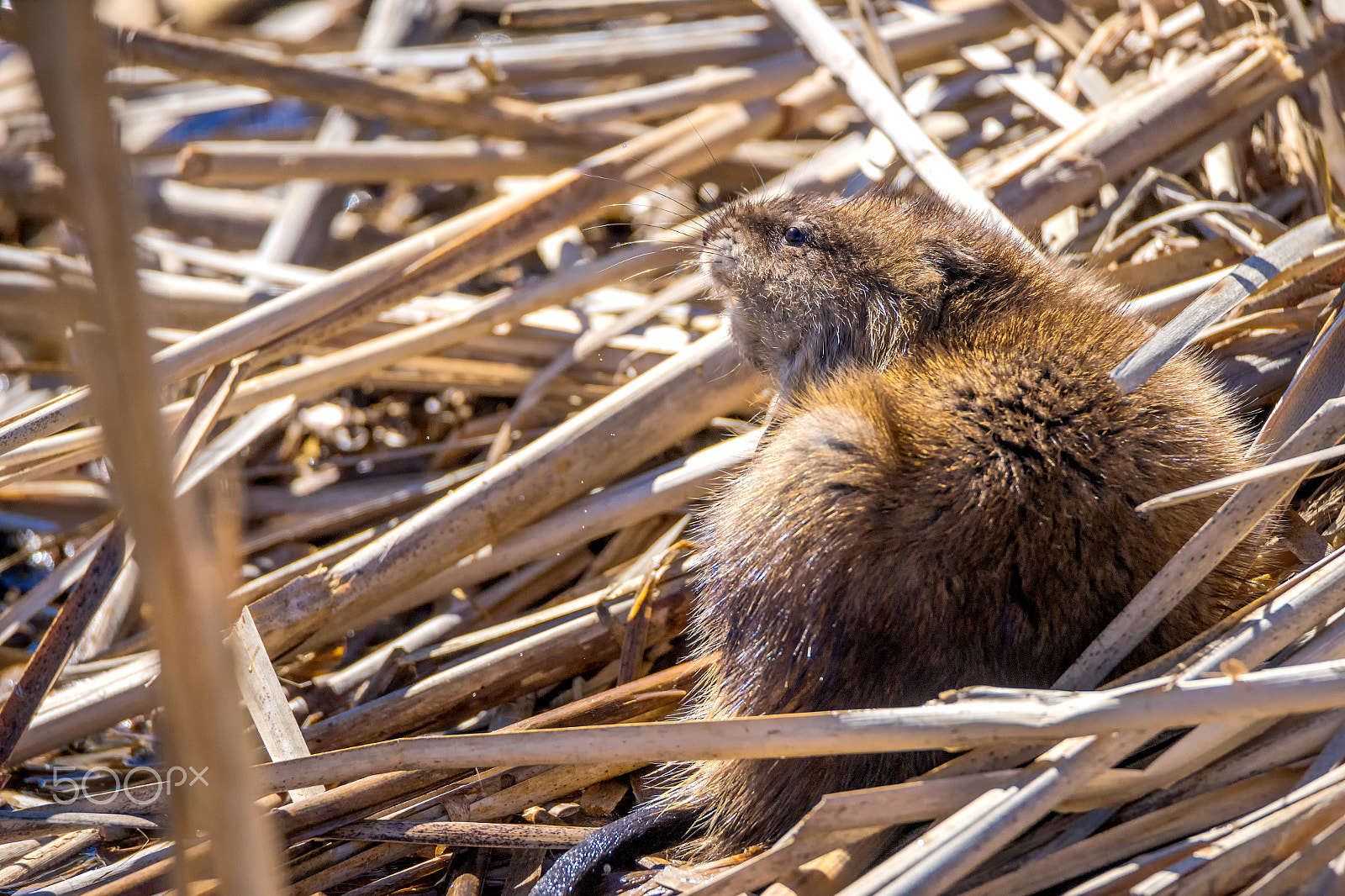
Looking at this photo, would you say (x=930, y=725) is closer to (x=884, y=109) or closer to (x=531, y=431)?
(x=531, y=431)

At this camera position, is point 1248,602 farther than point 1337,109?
No

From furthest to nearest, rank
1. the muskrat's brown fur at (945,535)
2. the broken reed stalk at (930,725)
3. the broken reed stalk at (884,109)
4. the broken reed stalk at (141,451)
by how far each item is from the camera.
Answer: the broken reed stalk at (884,109) < the muskrat's brown fur at (945,535) < the broken reed stalk at (930,725) < the broken reed stalk at (141,451)

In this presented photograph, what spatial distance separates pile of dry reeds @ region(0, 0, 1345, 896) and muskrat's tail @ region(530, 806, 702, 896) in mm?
83

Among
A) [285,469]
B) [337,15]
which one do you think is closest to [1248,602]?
[285,469]

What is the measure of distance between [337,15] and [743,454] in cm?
485

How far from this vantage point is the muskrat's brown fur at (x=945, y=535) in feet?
7.11

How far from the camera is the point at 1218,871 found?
1810 millimetres

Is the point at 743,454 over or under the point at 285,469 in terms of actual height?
under

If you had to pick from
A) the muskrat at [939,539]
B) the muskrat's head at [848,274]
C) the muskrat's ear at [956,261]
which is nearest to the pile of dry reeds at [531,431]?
the muskrat at [939,539]

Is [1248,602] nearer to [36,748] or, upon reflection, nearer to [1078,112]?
[1078,112]

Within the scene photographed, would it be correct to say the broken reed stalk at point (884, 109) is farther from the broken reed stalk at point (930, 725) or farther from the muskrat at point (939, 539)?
the broken reed stalk at point (930, 725)

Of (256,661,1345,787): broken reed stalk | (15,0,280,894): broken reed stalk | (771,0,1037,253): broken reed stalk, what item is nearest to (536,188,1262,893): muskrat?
(256,661,1345,787): broken reed stalk

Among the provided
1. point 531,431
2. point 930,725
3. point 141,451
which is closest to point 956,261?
point 930,725

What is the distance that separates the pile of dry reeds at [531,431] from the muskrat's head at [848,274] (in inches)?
10.7
